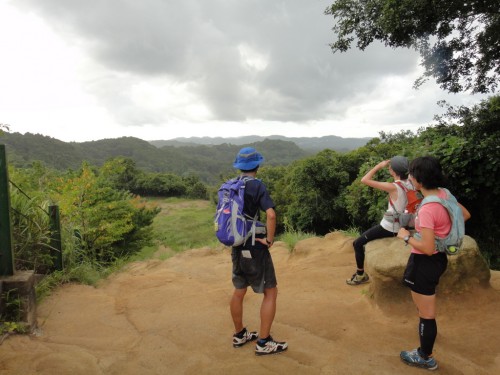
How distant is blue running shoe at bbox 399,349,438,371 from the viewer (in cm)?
Answer: 279

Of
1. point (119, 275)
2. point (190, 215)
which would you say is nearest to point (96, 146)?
point (190, 215)

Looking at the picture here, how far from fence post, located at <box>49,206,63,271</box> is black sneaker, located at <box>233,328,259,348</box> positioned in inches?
139

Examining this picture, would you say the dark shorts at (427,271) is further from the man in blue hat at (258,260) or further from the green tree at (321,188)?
the green tree at (321,188)

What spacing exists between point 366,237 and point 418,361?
178 centimetres

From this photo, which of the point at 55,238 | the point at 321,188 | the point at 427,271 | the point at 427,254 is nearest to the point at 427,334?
the point at 427,271

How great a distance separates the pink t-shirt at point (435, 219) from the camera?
259cm

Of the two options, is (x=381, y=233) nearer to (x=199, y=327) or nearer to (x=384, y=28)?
(x=199, y=327)

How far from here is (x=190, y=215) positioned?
3881cm

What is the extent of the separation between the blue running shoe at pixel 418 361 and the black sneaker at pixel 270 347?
100 centimetres

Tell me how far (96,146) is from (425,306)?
15052 cm

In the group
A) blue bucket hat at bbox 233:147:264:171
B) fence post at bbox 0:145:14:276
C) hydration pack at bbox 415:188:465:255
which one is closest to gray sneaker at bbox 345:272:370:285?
hydration pack at bbox 415:188:465:255

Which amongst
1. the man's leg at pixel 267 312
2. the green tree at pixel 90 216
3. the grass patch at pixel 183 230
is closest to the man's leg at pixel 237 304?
the man's leg at pixel 267 312

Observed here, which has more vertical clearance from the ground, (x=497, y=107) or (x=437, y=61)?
(x=437, y=61)

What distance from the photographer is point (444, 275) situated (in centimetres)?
383
